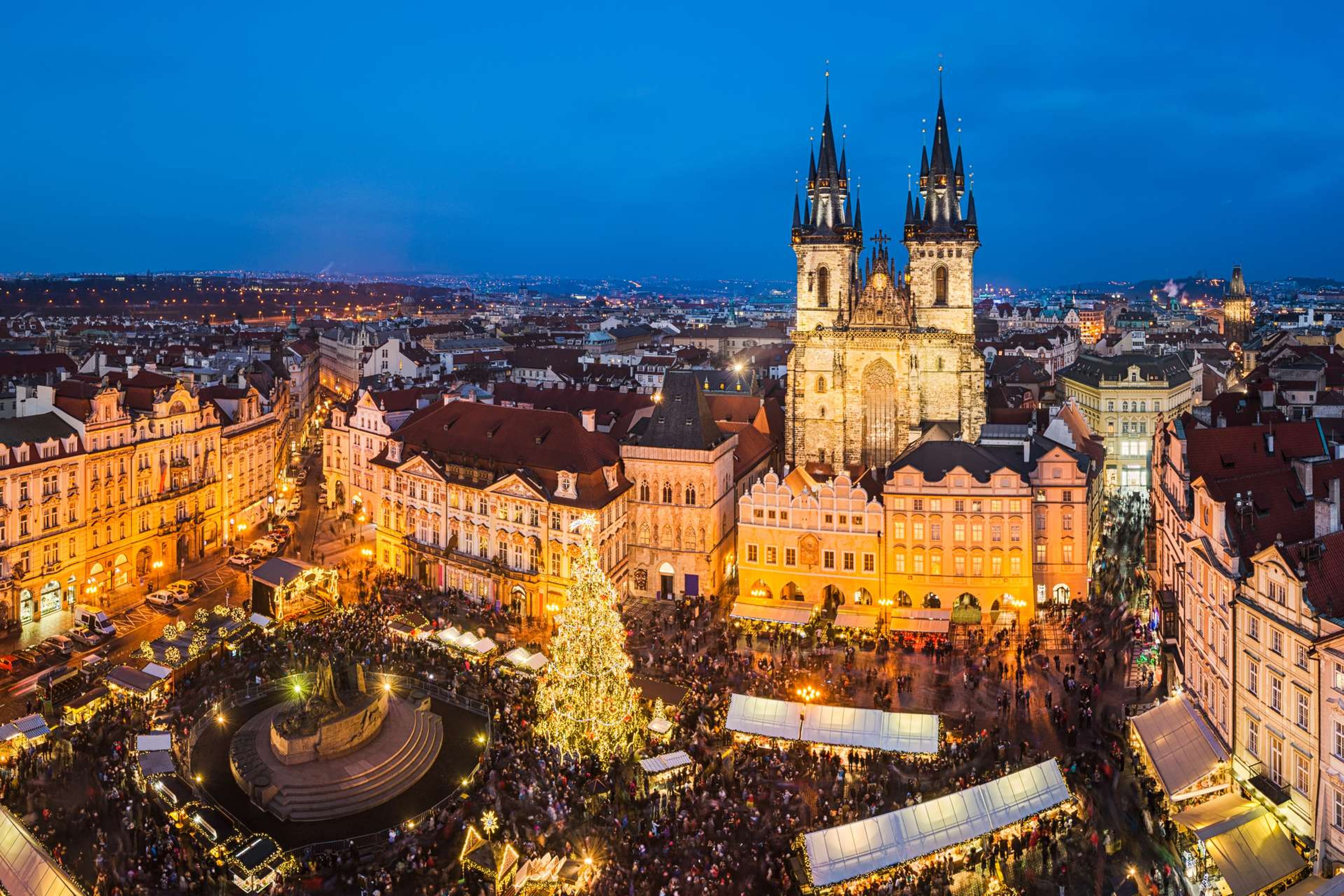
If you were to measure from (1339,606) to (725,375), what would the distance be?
9303 centimetres

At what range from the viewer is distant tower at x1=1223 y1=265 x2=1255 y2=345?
579 feet

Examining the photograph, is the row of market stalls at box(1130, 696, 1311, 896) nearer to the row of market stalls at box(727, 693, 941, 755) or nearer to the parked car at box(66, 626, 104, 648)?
the row of market stalls at box(727, 693, 941, 755)

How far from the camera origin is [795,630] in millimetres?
58719

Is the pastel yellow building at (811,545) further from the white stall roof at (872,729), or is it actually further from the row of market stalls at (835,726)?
the white stall roof at (872,729)

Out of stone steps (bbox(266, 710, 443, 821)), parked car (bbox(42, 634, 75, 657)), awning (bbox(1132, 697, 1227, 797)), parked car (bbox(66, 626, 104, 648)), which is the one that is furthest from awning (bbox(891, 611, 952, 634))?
parked car (bbox(42, 634, 75, 657))

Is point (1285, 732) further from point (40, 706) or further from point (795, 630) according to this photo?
point (40, 706)

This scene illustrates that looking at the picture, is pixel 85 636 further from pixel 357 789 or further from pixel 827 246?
pixel 827 246

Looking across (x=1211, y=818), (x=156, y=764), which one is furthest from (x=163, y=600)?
(x=1211, y=818)

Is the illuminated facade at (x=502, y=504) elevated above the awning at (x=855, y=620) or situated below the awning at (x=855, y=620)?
above

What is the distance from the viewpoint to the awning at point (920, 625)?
56.8 metres

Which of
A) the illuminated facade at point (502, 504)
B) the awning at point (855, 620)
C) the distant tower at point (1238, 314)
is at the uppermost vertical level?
the distant tower at point (1238, 314)

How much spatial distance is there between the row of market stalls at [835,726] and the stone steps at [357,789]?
1271 centimetres

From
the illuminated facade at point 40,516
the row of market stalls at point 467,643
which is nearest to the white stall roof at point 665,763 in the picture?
the row of market stalls at point 467,643

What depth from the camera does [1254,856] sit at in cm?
3316
